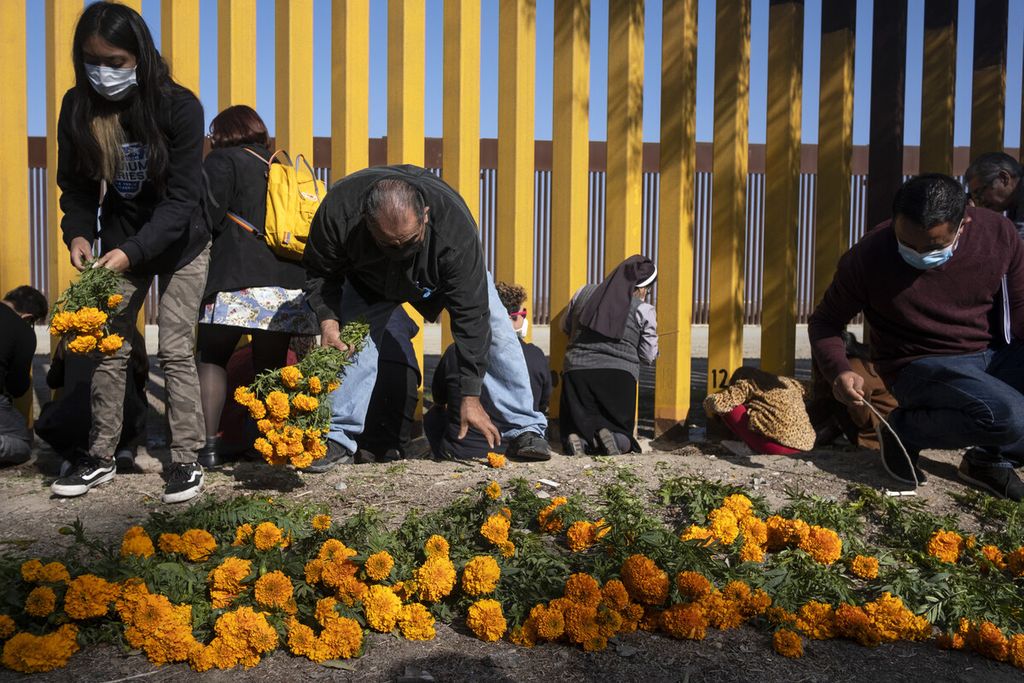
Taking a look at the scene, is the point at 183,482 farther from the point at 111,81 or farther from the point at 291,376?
the point at 111,81

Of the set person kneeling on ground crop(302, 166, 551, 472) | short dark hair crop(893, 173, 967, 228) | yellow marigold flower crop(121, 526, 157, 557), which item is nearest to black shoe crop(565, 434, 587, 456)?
person kneeling on ground crop(302, 166, 551, 472)

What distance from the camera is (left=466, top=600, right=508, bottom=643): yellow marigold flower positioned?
277 centimetres

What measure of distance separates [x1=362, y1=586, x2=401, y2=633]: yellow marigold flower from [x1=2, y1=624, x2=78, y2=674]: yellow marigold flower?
83 centimetres

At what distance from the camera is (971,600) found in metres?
2.99

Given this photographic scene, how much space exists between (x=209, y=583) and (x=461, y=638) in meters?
0.80

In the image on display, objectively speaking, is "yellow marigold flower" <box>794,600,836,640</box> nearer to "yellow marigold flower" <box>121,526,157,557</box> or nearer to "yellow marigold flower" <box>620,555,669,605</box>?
"yellow marigold flower" <box>620,555,669,605</box>

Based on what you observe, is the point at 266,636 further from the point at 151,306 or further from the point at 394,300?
the point at 151,306

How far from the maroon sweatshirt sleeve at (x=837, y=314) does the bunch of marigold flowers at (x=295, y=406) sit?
2132mm

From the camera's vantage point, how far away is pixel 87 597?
267 centimetres

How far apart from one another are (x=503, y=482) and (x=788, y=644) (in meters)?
1.51

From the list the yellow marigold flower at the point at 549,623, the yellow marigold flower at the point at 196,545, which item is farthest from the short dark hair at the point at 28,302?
the yellow marigold flower at the point at 549,623

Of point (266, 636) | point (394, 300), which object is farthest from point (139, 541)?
point (394, 300)

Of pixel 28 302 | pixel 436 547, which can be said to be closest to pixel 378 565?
pixel 436 547

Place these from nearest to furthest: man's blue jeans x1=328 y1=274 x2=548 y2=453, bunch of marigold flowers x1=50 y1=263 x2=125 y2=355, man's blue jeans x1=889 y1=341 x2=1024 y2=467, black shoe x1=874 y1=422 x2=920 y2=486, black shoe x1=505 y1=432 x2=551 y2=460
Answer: bunch of marigold flowers x1=50 y1=263 x2=125 y2=355 → man's blue jeans x1=889 y1=341 x2=1024 y2=467 → black shoe x1=874 y1=422 x2=920 y2=486 → man's blue jeans x1=328 y1=274 x2=548 y2=453 → black shoe x1=505 y1=432 x2=551 y2=460
